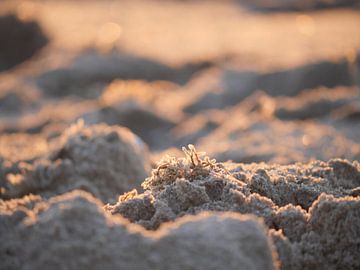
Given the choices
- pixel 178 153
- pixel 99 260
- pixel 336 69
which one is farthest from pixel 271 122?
pixel 99 260

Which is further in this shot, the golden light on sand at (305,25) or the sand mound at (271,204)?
the golden light on sand at (305,25)

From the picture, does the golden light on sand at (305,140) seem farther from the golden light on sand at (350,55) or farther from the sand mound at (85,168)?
the golden light on sand at (350,55)

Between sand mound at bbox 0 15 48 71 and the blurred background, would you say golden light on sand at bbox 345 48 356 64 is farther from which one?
sand mound at bbox 0 15 48 71

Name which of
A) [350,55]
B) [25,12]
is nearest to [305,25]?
[350,55]

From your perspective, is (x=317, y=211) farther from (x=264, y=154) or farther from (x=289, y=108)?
(x=289, y=108)

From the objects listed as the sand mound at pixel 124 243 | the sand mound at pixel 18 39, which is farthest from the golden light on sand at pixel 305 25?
the sand mound at pixel 124 243
